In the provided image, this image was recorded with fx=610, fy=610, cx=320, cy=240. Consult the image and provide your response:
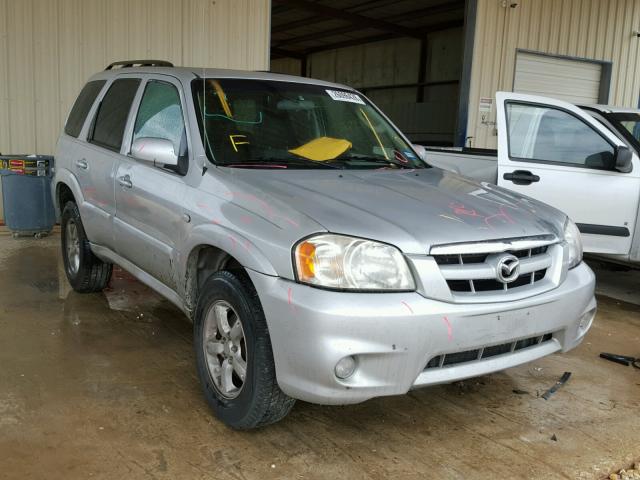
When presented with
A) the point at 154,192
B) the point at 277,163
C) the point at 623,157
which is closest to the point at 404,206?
the point at 277,163

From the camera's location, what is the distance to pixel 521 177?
5.19 meters

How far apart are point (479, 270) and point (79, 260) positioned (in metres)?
3.51

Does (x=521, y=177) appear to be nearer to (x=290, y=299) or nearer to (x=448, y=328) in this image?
(x=448, y=328)

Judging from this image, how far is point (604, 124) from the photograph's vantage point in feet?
18.0

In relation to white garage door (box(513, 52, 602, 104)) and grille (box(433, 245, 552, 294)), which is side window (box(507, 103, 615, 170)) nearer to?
grille (box(433, 245, 552, 294))

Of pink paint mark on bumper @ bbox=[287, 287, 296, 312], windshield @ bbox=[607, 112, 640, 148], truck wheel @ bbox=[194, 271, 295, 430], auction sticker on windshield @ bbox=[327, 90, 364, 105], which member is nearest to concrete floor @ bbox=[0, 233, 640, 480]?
truck wheel @ bbox=[194, 271, 295, 430]

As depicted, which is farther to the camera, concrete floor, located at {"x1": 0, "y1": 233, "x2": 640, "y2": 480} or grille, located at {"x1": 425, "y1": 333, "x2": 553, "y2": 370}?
concrete floor, located at {"x1": 0, "y1": 233, "x2": 640, "y2": 480}

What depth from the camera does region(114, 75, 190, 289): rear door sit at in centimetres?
328

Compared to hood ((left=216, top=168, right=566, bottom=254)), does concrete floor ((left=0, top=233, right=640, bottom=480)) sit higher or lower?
lower

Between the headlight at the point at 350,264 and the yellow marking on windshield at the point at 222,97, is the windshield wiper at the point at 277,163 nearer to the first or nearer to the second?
the yellow marking on windshield at the point at 222,97

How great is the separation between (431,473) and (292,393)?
2.36ft

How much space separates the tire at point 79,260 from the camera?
4.81m

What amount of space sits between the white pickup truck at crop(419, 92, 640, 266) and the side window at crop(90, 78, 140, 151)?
3067mm

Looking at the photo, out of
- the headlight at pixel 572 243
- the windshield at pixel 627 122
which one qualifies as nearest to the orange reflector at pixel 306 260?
the headlight at pixel 572 243
